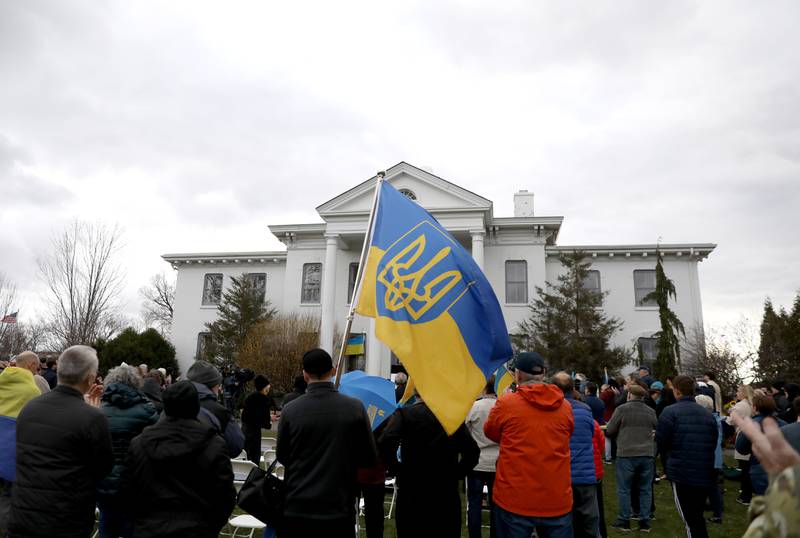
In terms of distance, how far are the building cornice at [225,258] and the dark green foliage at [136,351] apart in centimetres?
512

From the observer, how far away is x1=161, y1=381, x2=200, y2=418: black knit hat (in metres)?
3.66

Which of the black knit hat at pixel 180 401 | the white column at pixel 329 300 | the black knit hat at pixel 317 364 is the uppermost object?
the white column at pixel 329 300

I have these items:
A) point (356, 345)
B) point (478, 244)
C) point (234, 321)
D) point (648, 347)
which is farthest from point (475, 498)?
point (234, 321)

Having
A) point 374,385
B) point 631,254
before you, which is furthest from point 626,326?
point 374,385

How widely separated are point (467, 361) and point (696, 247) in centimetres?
2732

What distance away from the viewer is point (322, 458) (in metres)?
3.71

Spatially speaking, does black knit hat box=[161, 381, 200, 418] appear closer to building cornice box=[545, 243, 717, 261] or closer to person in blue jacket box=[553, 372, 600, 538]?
person in blue jacket box=[553, 372, 600, 538]

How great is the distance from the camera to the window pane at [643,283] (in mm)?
28328

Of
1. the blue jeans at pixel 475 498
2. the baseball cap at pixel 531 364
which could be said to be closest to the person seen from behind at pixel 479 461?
the blue jeans at pixel 475 498

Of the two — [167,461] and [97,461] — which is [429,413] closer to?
[167,461]

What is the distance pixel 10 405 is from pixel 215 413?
197cm

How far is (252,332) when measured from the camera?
92.6 ft

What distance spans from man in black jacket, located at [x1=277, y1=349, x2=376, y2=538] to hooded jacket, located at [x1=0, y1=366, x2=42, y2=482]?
2474mm

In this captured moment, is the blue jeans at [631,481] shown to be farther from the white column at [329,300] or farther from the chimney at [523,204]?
the chimney at [523,204]
